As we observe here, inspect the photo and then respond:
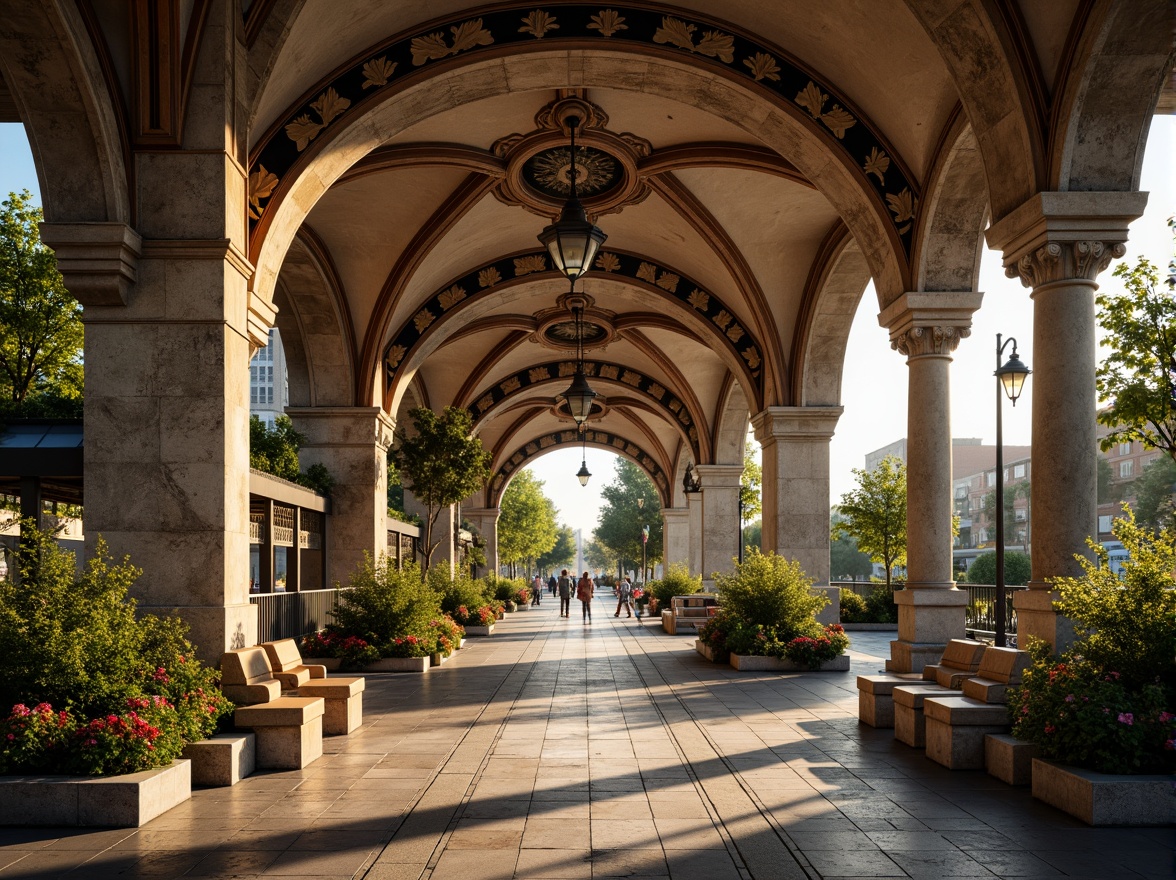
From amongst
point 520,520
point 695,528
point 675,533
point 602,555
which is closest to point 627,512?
point 520,520

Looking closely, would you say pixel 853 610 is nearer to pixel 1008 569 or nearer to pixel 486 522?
pixel 486 522

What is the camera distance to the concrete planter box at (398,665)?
14.0m

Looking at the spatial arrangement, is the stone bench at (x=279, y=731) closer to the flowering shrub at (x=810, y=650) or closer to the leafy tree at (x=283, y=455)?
the leafy tree at (x=283, y=455)

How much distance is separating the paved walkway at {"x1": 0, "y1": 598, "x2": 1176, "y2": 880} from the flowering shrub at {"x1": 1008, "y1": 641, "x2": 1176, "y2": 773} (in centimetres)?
40

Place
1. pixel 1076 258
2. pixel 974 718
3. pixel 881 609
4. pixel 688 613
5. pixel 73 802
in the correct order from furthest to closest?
1. pixel 881 609
2. pixel 688 613
3. pixel 1076 258
4. pixel 974 718
5. pixel 73 802

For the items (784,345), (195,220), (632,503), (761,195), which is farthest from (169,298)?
(632,503)

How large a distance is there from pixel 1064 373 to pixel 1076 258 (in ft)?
2.96

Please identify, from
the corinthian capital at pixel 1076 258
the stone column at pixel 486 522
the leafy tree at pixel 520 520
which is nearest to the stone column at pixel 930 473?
the corinthian capital at pixel 1076 258

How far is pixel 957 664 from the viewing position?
8.52 m

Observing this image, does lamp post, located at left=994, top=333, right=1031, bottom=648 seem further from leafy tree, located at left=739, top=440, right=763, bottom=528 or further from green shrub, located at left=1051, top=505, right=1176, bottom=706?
leafy tree, located at left=739, top=440, right=763, bottom=528

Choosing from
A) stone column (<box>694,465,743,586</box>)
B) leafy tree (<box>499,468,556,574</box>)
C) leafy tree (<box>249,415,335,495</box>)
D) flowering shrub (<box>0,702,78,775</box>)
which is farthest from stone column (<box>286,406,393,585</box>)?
leafy tree (<box>499,468,556,574</box>)

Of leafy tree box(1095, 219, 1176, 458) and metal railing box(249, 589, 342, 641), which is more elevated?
leafy tree box(1095, 219, 1176, 458)

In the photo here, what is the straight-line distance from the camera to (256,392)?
9450 cm

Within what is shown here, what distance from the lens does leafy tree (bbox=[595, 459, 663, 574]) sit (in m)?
71.0
